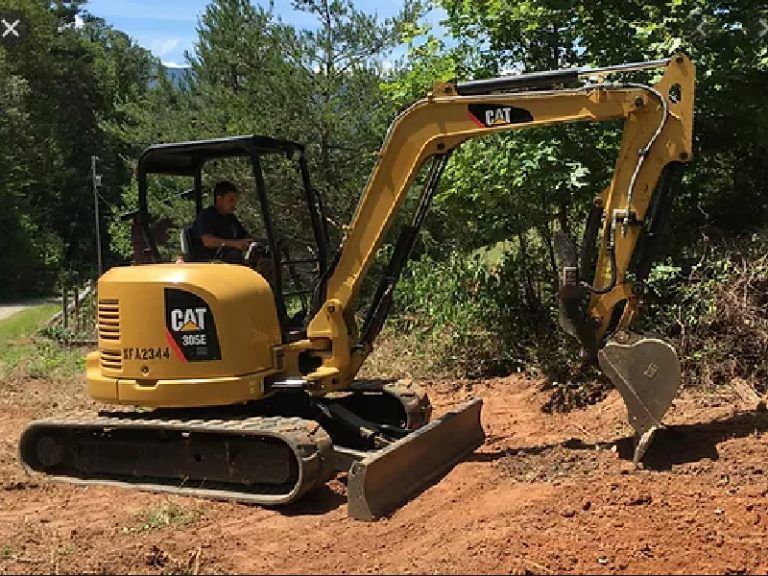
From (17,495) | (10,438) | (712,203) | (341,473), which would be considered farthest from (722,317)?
(10,438)

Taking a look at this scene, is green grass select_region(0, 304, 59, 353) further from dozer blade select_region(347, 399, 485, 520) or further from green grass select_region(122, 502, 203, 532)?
dozer blade select_region(347, 399, 485, 520)

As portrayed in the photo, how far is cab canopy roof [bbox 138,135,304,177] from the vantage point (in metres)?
6.97

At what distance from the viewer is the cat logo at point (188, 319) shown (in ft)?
22.0

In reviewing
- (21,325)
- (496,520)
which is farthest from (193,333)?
(21,325)

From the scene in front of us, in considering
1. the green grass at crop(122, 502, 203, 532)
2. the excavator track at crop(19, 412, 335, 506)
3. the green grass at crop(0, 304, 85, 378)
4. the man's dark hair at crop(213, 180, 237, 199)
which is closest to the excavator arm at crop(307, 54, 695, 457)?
the man's dark hair at crop(213, 180, 237, 199)

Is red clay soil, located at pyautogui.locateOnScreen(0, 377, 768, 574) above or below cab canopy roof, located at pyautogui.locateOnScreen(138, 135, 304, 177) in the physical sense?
below

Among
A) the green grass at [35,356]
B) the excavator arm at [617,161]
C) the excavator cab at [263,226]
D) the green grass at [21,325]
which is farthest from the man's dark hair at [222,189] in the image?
the green grass at [21,325]

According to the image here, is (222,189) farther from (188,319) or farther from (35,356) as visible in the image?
(35,356)

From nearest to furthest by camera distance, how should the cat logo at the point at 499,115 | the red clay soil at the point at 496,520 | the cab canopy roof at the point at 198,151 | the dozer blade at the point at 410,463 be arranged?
the red clay soil at the point at 496,520 → the dozer blade at the point at 410,463 → the cat logo at the point at 499,115 → the cab canopy roof at the point at 198,151

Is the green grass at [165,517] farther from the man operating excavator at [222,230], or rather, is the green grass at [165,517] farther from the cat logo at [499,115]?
the cat logo at [499,115]

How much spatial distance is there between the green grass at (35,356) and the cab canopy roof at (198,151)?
600 cm

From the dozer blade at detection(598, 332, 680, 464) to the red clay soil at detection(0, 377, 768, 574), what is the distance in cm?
32

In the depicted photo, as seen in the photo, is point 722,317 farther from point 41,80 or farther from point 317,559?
point 41,80

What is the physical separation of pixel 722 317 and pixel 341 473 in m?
3.79
